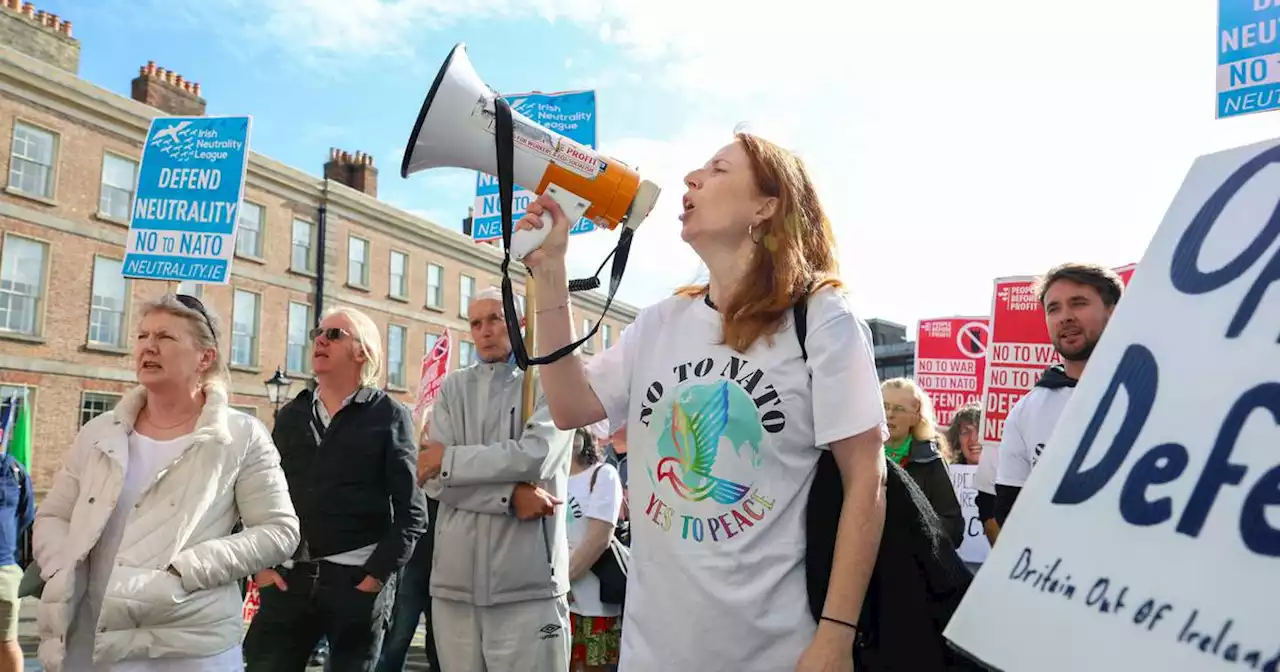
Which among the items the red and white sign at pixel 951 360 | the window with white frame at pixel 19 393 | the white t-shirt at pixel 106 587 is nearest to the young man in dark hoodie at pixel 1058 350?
the white t-shirt at pixel 106 587

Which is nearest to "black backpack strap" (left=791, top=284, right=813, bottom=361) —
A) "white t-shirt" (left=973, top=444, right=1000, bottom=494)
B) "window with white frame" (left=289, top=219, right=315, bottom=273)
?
"white t-shirt" (left=973, top=444, right=1000, bottom=494)

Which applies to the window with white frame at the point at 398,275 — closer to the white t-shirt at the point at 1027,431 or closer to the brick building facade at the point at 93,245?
the brick building facade at the point at 93,245

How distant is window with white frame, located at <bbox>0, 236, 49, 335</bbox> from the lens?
63.6 ft

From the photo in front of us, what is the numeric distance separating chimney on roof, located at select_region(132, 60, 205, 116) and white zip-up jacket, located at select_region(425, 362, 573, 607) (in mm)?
23107

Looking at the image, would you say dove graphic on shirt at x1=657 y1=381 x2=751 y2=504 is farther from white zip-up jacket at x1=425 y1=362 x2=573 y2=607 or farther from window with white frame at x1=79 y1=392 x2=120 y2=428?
window with white frame at x1=79 y1=392 x2=120 y2=428

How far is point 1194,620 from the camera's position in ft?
2.59

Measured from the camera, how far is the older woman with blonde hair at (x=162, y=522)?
250cm

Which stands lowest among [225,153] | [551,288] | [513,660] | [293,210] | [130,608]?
[513,660]

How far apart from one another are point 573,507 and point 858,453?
130 inches

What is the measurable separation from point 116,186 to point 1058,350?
23.6 m

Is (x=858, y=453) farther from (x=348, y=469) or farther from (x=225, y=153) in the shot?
(x=225, y=153)

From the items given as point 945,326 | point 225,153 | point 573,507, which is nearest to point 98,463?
point 573,507

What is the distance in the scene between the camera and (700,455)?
181 cm

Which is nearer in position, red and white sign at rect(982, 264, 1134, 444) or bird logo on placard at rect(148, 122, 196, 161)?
bird logo on placard at rect(148, 122, 196, 161)
